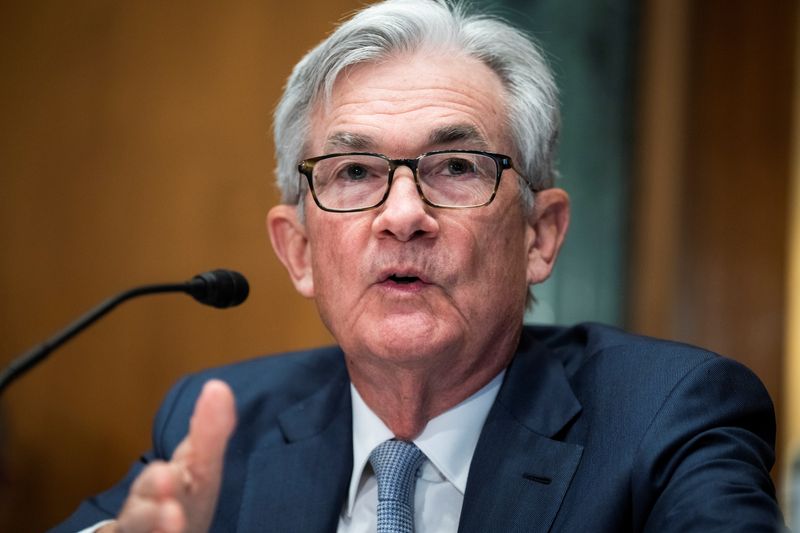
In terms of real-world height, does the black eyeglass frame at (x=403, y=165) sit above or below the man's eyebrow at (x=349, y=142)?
below

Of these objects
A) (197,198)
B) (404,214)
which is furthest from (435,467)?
(197,198)

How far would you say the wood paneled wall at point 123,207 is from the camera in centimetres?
336

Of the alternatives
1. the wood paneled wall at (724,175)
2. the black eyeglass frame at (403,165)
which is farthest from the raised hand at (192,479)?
the wood paneled wall at (724,175)

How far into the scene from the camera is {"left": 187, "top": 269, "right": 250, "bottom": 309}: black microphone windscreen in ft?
5.16

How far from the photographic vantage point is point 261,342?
3.36 metres

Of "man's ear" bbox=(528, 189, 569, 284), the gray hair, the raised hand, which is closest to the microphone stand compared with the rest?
the raised hand

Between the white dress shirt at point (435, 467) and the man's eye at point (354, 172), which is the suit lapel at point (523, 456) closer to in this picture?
the white dress shirt at point (435, 467)

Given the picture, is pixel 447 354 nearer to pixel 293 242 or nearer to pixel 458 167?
pixel 458 167

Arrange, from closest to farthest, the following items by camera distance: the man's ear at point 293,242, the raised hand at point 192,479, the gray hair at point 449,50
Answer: the raised hand at point 192,479
the gray hair at point 449,50
the man's ear at point 293,242

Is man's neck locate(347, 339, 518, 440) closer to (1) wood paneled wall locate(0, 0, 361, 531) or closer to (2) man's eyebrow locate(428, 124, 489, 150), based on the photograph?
(2) man's eyebrow locate(428, 124, 489, 150)

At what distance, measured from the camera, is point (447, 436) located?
1789 mm

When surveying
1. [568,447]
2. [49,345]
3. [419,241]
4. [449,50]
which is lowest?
[568,447]

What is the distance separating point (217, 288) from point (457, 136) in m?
0.54

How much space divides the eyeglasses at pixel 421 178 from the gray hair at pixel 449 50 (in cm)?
10
